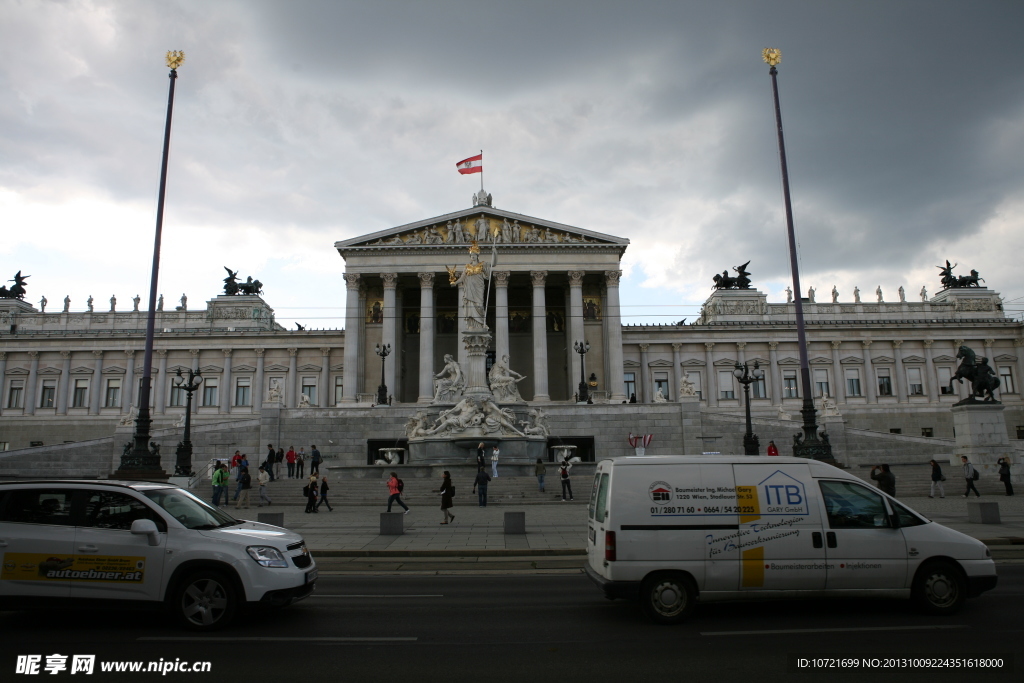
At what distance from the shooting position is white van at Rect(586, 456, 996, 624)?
9.21m

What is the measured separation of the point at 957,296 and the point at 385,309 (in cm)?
6532

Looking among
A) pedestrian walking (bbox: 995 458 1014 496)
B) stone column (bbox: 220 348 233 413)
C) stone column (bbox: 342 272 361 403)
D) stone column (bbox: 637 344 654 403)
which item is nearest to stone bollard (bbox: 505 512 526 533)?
pedestrian walking (bbox: 995 458 1014 496)

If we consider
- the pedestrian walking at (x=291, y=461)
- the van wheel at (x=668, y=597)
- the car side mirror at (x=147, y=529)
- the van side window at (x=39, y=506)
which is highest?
the pedestrian walking at (x=291, y=461)

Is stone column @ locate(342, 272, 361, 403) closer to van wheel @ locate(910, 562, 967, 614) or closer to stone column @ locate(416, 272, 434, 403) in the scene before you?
stone column @ locate(416, 272, 434, 403)

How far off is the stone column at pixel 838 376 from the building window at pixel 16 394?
276ft

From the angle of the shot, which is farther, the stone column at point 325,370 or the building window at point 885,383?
the building window at point 885,383

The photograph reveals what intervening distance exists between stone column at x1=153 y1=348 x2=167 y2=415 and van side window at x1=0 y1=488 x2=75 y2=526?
69.0m

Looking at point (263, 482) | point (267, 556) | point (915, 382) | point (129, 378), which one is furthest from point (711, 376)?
point (267, 556)

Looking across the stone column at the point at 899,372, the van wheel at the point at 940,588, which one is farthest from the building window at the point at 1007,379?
the van wheel at the point at 940,588

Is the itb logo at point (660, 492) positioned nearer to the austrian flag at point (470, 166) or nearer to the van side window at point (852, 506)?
the van side window at point (852, 506)

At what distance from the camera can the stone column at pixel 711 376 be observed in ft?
245

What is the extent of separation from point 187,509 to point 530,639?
4.82 meters

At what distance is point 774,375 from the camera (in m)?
75.1

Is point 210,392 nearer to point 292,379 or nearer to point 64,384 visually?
point 292,379
